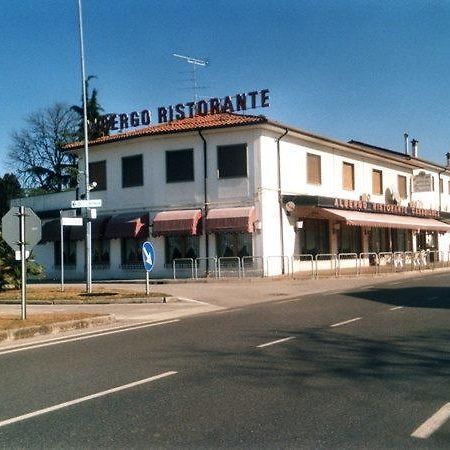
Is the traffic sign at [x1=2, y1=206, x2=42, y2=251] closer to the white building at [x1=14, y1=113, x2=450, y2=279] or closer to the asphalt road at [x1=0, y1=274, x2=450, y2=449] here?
the asphalt road at [x1=0, y1=274, x2=450, y2=449]

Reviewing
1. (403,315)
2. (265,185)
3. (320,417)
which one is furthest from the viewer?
(265,185)

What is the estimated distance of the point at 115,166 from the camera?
3259 cm

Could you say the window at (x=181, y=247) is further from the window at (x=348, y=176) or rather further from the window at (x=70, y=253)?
the window at (x=348, y=176)

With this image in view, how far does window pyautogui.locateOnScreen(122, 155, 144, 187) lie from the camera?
31750 millimetres

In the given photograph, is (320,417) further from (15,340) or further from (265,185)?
(265,185)

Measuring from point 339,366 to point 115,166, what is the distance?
26.0m

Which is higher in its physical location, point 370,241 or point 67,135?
point 67,135

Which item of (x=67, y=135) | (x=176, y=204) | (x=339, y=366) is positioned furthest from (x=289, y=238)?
(x=67, y=135)

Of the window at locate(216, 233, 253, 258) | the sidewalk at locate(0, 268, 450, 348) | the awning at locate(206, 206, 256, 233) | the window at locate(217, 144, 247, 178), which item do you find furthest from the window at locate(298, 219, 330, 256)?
the window at locate(217, 144, 247, 178)

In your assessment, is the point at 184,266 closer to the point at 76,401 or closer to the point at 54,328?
the point at 54,328

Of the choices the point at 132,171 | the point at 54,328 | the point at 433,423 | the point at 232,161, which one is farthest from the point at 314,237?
the point at 433,423

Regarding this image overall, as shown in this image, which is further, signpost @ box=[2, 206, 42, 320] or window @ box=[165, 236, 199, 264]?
window @ box=[165, 236, 199, 264]

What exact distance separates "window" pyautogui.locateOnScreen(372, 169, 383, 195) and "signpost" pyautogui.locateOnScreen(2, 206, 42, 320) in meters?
28.1

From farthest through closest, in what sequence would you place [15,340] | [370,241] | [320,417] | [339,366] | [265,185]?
[370,241] < [265,185] < [15,340] < [339,366] < [320,417]
